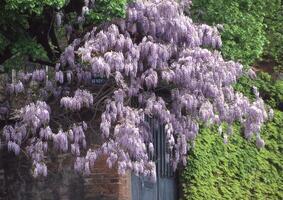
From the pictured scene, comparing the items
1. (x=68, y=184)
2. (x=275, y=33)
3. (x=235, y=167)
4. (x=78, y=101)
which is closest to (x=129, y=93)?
(x=78, y=101)

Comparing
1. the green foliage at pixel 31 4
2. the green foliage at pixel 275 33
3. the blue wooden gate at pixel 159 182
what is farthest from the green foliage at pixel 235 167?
the green foliage at pixel 31 4

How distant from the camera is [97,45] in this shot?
8695mm

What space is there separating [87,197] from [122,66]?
8.91ft

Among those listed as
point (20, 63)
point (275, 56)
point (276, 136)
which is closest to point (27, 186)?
point (20, 63)

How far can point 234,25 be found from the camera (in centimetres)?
1138

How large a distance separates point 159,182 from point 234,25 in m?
2.84

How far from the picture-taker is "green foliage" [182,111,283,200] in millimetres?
11805

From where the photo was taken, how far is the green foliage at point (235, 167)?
1180cm

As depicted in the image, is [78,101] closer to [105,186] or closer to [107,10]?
[107,10]

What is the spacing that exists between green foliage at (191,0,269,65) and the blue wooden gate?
1714mm

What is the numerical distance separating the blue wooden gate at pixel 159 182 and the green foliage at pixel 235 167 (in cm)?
34

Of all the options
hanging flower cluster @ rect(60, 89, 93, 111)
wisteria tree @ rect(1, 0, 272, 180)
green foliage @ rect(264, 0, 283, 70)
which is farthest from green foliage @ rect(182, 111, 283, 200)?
hanging flower cluster @ rect(60, 89, 93, 111)

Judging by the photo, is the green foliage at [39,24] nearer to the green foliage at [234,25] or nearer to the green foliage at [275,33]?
the green foliage at [234,25]

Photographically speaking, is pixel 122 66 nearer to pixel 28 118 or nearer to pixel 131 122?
pixel 131 122
